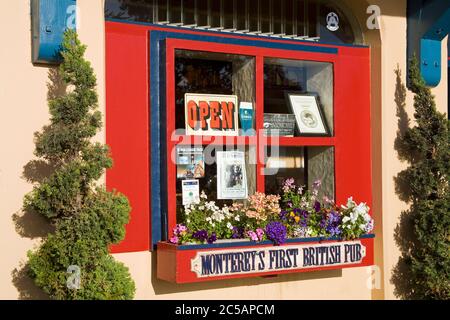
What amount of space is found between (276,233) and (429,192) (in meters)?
1.86

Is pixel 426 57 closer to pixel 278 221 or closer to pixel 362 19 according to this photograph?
pixel 362 19

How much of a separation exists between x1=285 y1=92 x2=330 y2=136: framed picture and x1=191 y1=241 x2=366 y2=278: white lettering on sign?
44.6 inches

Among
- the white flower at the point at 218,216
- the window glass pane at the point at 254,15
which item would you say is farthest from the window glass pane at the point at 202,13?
the white flower at the point at 218,216

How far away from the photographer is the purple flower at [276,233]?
225 inches

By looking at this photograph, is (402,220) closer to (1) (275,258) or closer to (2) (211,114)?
(1) (275,258)

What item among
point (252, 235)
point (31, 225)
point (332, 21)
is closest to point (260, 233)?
point (252, 235)

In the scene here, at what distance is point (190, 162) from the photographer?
5.86 m

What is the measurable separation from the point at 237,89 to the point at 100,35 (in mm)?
1403

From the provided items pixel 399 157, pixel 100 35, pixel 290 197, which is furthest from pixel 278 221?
pixel 100 35

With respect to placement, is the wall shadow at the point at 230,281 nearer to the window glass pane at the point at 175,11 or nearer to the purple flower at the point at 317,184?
the purple flower at the point at 317,184

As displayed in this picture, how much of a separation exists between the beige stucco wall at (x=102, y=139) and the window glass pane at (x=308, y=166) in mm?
571

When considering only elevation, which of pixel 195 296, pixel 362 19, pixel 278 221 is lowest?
pixel 195 296

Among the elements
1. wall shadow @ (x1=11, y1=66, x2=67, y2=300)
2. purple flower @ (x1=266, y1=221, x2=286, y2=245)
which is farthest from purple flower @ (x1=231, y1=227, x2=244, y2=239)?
wall shadow @ (x1=11, y1=66, x2=67, y2=300)

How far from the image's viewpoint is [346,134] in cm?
666
